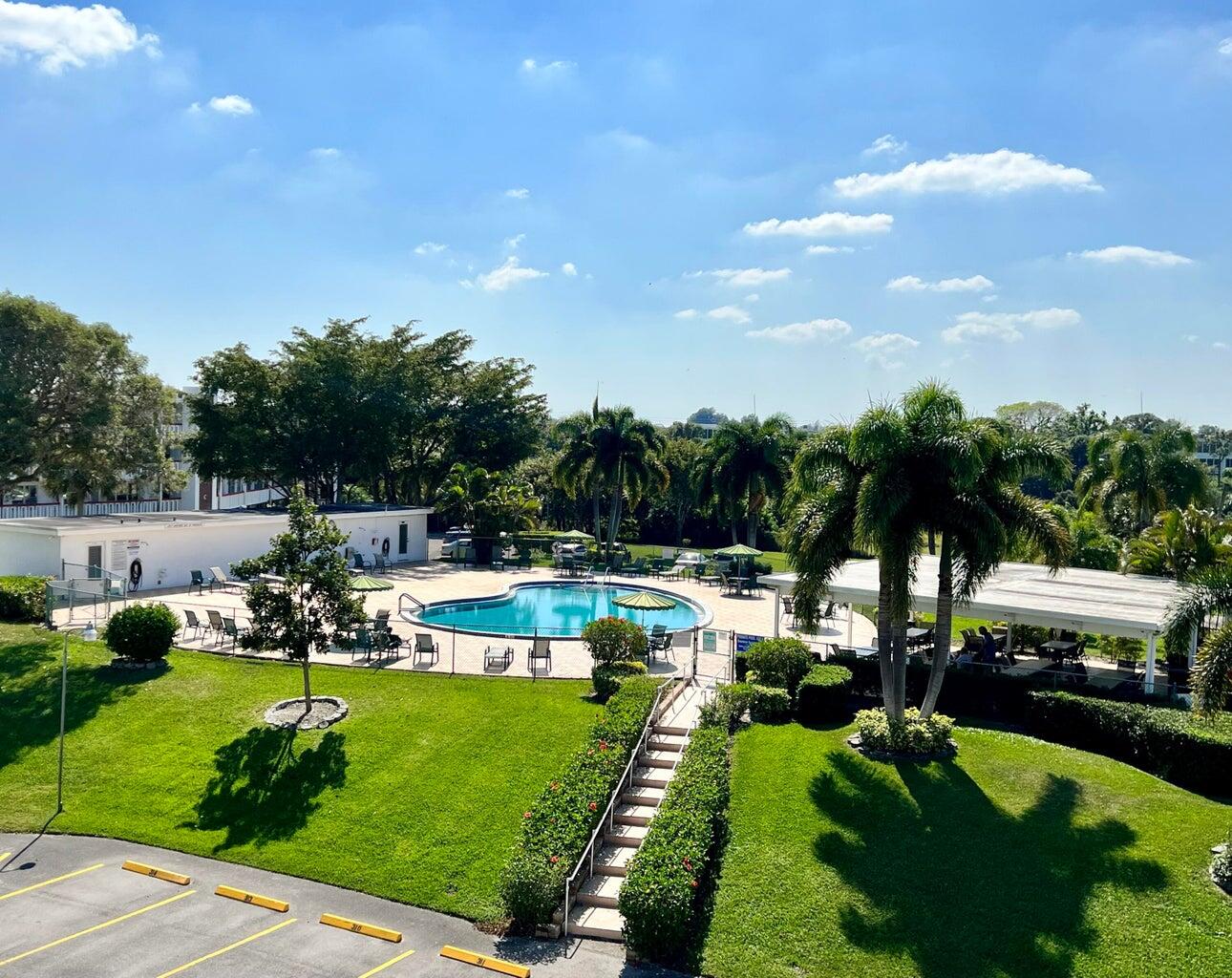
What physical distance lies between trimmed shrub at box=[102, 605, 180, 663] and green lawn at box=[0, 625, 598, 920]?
560mm

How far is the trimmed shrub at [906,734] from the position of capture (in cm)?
1584

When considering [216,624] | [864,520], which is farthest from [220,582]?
[864,520]

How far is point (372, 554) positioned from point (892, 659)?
30.6 m

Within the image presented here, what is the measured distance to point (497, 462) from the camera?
5544cm

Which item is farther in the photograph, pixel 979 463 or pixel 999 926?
pixel 979 463

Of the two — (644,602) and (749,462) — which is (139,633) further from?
(749,462)

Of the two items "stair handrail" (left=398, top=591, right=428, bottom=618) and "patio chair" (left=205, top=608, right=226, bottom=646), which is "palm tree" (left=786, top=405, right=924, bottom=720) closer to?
"patio chair" (left=205, top=608, right=226, bottom=646)

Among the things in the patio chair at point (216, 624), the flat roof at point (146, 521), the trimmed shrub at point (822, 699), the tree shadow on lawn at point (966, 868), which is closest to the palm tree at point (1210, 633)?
the tree shadow on lawn at point (966, 868)

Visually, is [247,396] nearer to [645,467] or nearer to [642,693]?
[645,467]

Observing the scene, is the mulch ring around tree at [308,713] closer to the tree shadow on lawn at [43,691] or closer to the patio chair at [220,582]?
the tree shadow on lawn at [43,691]

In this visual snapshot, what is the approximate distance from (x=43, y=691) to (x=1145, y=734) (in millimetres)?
23633

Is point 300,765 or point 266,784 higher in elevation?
point 300,765

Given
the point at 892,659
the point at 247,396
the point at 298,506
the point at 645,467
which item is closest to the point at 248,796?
the point at 298,506

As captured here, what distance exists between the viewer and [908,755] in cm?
1584
